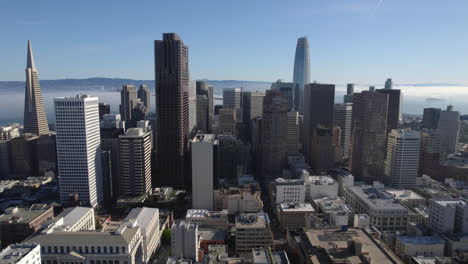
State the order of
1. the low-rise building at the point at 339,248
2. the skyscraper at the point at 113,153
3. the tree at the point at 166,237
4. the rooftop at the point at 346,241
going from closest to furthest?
the low-rise building at the point at 339,248, the rooftop at the point at 346,241, the tree at the point at 166,237, the skyscraper at the point at 113,153

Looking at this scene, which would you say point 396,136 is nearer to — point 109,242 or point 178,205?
point 178,205

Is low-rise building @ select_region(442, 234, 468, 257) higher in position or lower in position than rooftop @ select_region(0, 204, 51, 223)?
lower

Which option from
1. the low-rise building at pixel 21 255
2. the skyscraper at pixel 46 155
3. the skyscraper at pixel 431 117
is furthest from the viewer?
the skyscraper at pixel 431 117

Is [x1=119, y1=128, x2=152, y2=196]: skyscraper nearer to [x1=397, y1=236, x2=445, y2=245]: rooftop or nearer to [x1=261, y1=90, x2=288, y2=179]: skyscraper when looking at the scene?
[x1=261, y1=90, x2=288, y2=179]: skyscraper

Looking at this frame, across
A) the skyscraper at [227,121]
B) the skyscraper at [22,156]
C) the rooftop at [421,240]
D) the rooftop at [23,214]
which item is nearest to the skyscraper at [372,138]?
the rooftop at [421,240]

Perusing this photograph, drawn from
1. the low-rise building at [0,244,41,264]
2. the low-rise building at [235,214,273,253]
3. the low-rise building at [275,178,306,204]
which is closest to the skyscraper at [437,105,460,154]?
the low-rise building at [275,178,306,204]

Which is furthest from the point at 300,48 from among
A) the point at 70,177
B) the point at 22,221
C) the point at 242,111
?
the point at 22,221

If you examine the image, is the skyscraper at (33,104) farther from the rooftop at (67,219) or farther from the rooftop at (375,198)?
the rooftop at (375,198)
